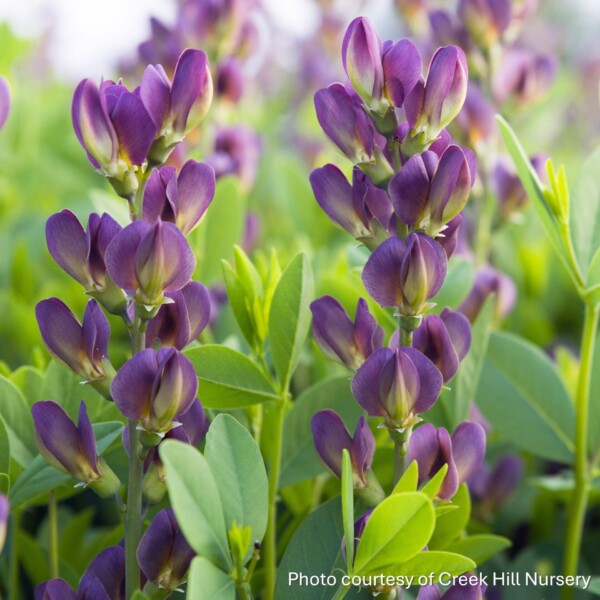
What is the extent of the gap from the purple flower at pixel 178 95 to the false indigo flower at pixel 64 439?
0.23 m

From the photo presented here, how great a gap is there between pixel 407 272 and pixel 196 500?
9.6 inches

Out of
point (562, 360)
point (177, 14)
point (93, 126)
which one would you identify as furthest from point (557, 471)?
point (177, 14)

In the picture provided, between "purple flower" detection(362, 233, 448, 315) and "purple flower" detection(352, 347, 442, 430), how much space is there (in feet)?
0.14

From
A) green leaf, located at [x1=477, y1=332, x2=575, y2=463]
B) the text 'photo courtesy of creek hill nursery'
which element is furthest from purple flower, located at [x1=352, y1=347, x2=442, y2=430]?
green leaf, located at [x1=477, y1=332, x2=575, y2=463]

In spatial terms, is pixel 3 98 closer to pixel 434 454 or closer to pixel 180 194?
pixel 180 194

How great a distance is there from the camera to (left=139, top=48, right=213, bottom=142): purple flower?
2.30 feet

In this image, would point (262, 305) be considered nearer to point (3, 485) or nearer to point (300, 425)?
point (300, 425)

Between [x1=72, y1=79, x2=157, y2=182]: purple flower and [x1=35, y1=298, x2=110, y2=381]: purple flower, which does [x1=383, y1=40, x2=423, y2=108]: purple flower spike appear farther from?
[x1=35, y1=298, x2=110, y2=381]: purple flower

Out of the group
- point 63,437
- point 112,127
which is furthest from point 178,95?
point 63,437

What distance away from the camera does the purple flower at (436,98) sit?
730mm

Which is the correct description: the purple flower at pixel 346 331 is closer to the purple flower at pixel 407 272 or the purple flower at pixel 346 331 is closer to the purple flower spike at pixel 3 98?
the purple flower at pixel 407 272

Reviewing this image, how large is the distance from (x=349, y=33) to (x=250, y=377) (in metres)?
0.32

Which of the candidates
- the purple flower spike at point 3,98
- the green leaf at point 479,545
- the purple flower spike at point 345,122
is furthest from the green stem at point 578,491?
the purple flower spike at point 3,98

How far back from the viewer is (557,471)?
129 cm
